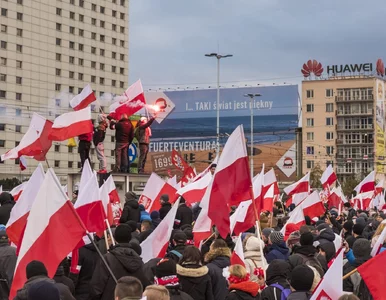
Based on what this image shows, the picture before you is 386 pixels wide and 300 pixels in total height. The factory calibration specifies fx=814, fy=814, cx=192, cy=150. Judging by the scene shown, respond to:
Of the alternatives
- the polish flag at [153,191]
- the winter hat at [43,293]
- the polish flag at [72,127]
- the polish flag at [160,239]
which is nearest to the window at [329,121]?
the polish flag at [72,127]

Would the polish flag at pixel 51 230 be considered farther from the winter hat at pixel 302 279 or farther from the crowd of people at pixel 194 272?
the winter hat at pixel 302 279

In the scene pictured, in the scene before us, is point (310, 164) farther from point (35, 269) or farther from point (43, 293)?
point (43, 293)

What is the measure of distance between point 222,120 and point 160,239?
95.6 m

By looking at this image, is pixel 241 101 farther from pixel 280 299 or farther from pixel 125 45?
pixel 280 299

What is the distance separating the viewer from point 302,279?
24.0ft

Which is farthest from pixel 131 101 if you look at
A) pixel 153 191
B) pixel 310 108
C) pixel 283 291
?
pixel 310 108

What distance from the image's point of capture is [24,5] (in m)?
92.4

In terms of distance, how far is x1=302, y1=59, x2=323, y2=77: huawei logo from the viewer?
4616 inches

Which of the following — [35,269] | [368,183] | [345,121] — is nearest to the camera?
[35,269]

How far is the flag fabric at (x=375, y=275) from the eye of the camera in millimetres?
7000

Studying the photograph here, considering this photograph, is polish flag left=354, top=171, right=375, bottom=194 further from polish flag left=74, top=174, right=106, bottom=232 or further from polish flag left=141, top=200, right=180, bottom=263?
polish flag left=74, top=174, right=106, bottom=232

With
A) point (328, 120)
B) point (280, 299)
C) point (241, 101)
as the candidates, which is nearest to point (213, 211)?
point (280, 299)

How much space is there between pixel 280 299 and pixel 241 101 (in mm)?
97586

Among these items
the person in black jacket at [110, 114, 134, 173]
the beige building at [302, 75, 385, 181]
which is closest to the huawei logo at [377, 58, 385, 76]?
the beige building at [302, 75, 385, 181]
